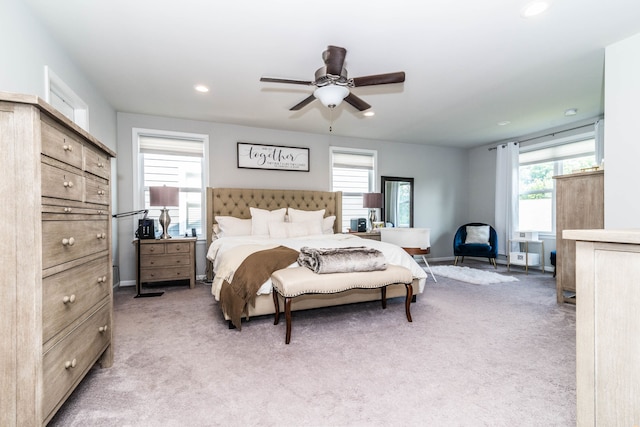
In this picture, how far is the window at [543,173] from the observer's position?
202 inches

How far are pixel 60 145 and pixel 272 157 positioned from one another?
401 centimetres

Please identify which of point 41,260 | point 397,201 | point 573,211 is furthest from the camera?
point 397,201

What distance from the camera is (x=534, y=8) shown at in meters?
2.21

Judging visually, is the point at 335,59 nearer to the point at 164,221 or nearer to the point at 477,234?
the point at 164,221

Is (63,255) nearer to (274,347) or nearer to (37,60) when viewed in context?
(274,347)

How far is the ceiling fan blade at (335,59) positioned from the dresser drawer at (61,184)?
6.14 ft

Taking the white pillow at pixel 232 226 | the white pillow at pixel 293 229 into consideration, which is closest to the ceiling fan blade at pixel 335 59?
the white pillow at pixel 293 229

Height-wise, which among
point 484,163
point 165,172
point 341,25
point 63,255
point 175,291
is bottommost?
point 175,291

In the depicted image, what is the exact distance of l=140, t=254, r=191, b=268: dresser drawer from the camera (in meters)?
4.10

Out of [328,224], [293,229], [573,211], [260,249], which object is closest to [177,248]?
[293,229]

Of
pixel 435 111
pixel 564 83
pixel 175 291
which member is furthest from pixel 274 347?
pixel 564 83

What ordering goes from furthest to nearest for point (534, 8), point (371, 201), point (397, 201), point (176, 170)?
1. point (397, 201)
2. point (371, 201)
3. point (176, 170)
4. point (534, 8)

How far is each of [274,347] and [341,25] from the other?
2606 mm

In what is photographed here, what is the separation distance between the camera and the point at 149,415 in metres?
1.54
